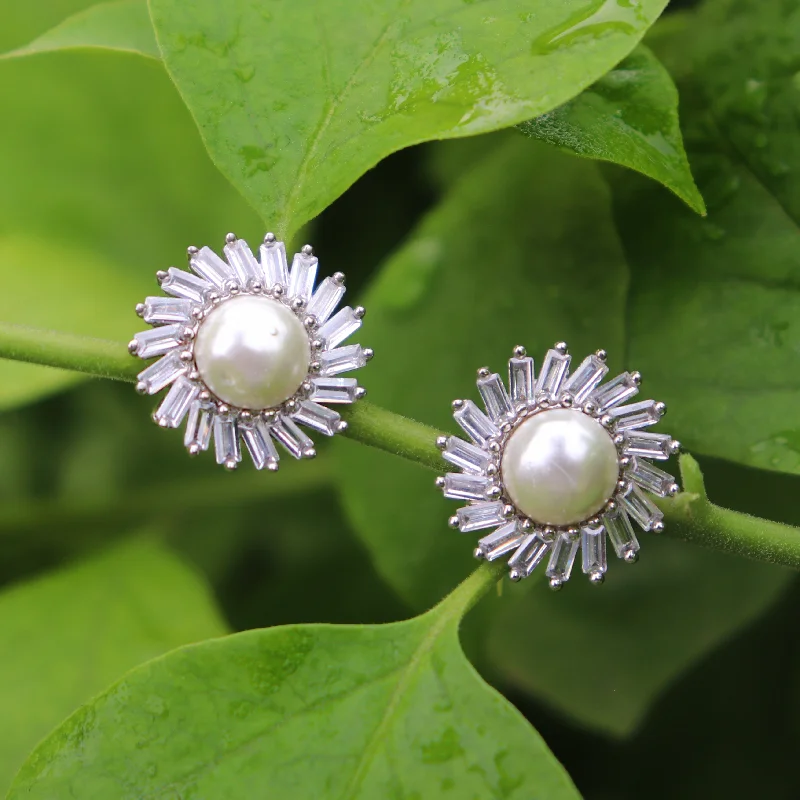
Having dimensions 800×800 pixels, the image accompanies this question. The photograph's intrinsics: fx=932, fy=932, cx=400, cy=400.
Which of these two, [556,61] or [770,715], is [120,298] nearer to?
[556,61]

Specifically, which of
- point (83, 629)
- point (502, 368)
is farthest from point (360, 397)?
point (83, 629)

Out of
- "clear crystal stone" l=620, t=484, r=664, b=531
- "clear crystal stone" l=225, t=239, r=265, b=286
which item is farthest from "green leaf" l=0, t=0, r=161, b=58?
"clear crystal stone" l=620, t=484, r=664, b=531

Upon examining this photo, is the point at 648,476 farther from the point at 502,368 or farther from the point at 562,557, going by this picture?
the point at 502,368

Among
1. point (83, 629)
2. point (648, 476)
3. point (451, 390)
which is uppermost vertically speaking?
point (648, 476)

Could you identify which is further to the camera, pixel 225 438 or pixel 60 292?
pixel 60 292

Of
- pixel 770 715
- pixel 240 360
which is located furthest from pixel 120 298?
pixel 770 715

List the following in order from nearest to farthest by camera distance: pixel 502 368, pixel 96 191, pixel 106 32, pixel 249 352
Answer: pixel 249 352 → pixel 106 32 → pixel 502 368 → pixel 96 191
